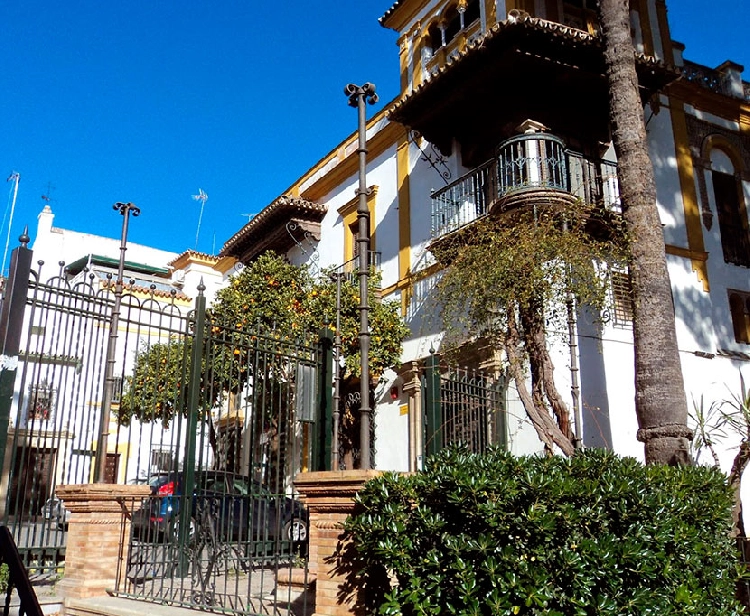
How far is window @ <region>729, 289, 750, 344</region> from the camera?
46.9 ft

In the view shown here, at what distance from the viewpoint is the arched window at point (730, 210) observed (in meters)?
14.7

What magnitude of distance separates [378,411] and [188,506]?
8922 millimetres

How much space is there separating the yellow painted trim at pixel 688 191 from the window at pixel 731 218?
0.80 metres

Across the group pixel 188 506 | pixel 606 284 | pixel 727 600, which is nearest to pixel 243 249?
pixel 606 284

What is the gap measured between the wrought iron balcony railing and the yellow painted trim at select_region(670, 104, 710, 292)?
6.16 feet

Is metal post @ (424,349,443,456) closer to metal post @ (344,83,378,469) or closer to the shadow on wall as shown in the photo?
metal post @ (344,83,378,469)

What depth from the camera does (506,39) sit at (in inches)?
470

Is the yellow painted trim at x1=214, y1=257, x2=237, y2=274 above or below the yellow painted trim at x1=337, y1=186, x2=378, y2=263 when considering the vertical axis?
above

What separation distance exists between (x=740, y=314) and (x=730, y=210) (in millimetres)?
2198

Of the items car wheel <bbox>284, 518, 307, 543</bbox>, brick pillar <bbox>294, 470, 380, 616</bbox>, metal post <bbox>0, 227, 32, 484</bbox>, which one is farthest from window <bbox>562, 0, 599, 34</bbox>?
brick pillar <bbox>294, 470, 380, 616</bbox>

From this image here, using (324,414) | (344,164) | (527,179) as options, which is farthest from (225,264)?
(324,414)

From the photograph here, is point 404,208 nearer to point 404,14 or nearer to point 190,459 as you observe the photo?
point 404,14

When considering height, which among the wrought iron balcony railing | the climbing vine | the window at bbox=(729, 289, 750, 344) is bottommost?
the climbing vine

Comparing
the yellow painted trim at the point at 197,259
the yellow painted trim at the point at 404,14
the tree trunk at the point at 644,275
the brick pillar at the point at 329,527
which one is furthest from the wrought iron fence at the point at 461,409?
the yellow painted trim at the point at 197,259
